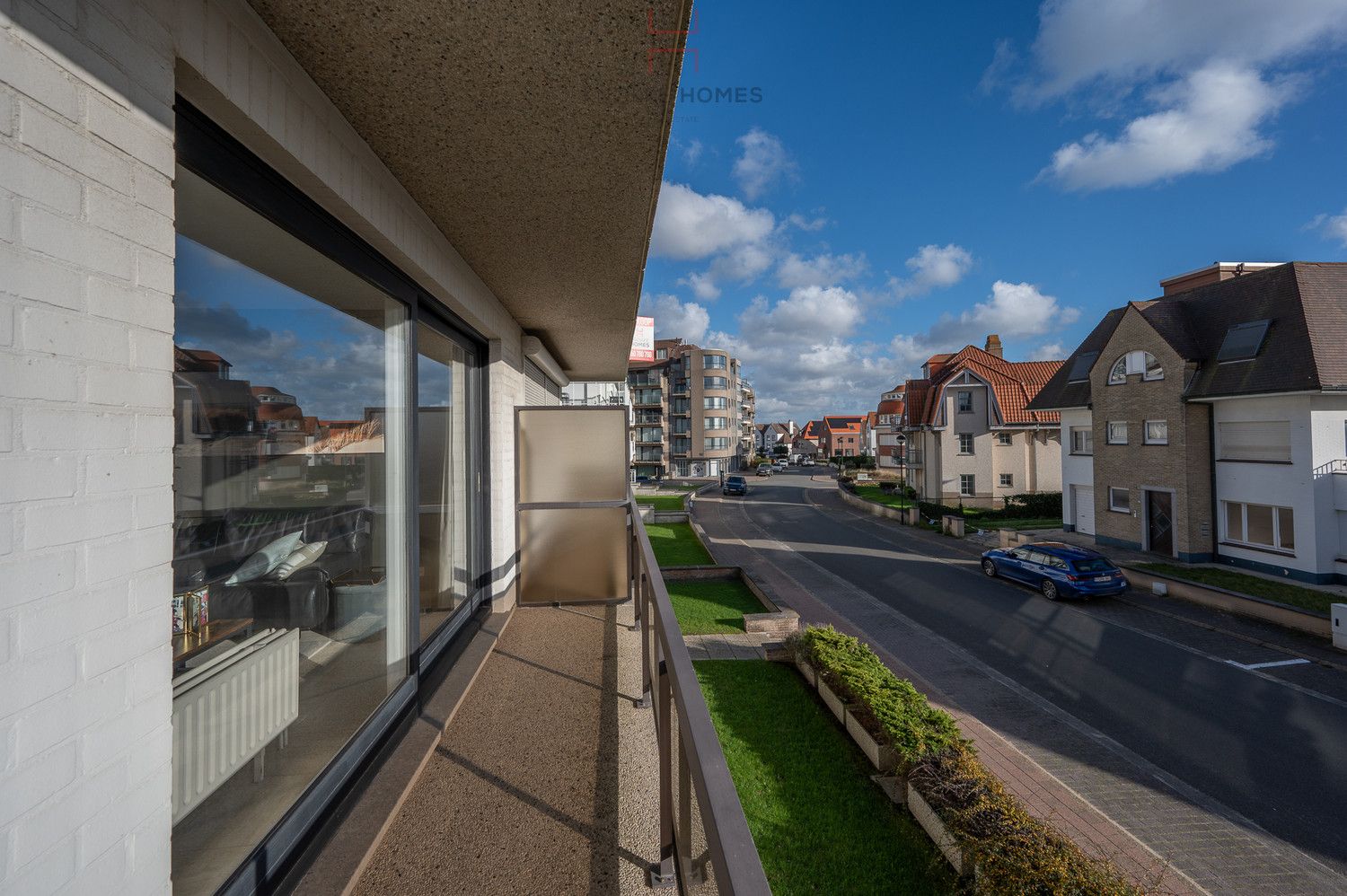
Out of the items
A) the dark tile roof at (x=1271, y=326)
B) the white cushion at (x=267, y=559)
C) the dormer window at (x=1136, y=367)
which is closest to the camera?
the white cushion at (x=267, y=559)

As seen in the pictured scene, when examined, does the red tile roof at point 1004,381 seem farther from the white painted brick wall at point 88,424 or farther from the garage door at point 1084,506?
the white painted brick wall at point 88,424

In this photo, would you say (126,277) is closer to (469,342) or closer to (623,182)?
(623,182)

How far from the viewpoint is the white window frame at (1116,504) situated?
63.5 feet

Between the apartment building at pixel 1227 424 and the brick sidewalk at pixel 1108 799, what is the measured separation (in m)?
11.6

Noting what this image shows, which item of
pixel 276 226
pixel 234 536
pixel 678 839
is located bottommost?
pixel 678 839

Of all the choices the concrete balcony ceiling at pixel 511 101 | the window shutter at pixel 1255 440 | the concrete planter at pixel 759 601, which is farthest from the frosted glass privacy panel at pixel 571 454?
the window shutter at pixel 1255 440

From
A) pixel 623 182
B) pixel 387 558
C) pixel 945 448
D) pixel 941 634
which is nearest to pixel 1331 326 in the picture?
pixel 941 634

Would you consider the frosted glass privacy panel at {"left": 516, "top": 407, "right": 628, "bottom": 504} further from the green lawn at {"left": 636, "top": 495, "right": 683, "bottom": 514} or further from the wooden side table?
the green lawn at {"left": 636, "top": 495, "right": 683, "bottom": 514}

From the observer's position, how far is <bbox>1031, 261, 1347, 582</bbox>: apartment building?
46.4 feet

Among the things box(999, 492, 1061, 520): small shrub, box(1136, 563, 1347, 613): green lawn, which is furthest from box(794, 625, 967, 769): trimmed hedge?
box(999, 492, 1061, 520): small shrub

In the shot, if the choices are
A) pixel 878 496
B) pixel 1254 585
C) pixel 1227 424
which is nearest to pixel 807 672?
pixel 1254 585

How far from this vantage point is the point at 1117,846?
206 inches

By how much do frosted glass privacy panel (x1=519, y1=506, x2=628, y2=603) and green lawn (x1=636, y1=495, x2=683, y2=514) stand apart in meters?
22.5

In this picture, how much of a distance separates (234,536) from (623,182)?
7.18 feet
